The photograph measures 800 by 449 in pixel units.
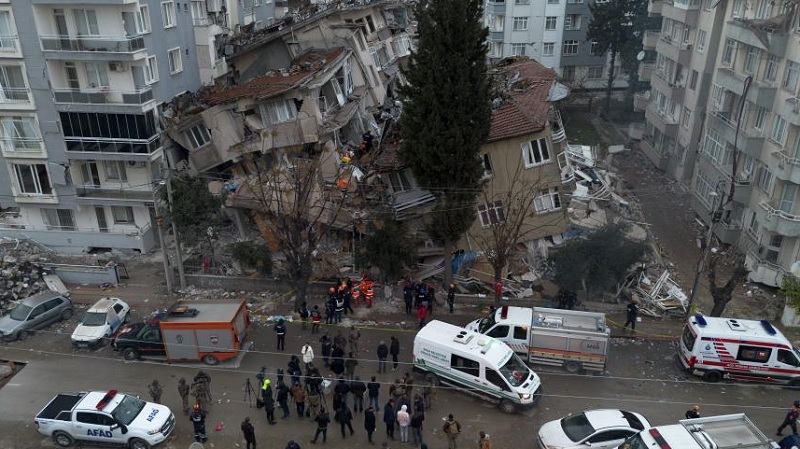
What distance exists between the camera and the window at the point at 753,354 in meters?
20.8

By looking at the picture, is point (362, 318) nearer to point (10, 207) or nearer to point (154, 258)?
point (154, 258)

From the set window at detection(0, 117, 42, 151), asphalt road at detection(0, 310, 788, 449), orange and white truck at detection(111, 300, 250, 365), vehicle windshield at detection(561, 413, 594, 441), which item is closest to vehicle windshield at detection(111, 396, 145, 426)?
asphalt road at detection(0, 310, 788, 449)

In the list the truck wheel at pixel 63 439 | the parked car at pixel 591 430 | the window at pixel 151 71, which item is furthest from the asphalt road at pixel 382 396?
the window at pixel 151 71

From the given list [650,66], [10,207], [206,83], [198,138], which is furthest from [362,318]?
[650,66]

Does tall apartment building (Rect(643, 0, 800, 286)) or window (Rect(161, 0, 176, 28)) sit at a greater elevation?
window (Rect(161, 0, 176, 28))

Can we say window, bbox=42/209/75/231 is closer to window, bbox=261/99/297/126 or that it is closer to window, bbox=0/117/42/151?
window, bbox=0/117/42/151

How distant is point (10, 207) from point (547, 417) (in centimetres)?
3070

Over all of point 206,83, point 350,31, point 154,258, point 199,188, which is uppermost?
point 350,31

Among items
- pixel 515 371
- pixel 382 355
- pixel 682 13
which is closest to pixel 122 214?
pixel 382 355

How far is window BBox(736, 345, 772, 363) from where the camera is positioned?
20766mm

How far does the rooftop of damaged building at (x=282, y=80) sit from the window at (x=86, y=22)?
6.43 m

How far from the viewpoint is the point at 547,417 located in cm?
1973

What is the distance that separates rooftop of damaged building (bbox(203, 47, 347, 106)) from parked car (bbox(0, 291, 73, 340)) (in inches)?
505

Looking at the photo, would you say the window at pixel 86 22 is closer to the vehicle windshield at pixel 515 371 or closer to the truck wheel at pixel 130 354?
the truck wheel at pixel 130 354
